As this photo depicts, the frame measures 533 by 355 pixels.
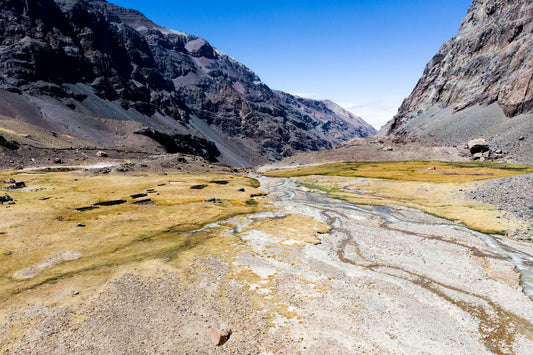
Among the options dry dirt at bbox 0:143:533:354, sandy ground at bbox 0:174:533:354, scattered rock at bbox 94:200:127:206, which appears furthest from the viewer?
scattered rock at bbox 94:200:127:206

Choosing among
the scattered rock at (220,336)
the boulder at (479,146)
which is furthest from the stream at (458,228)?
the boulder at (479,146)

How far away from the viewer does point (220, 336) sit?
15797 millimetres

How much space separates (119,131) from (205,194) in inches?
4877

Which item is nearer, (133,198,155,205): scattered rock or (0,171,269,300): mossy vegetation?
(0,171,269,300): mossy vegetation

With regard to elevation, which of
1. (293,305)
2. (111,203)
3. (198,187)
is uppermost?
(293,305)

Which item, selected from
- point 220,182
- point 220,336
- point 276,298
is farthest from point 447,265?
point 220,182

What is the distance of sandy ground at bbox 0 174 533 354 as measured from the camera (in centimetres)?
1587

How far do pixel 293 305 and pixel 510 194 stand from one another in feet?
171

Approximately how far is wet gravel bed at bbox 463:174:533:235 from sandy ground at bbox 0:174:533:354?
14.6 m

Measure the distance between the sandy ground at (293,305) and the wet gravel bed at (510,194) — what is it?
14.6 metres

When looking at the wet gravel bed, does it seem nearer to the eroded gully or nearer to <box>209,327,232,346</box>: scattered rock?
the eroded gully

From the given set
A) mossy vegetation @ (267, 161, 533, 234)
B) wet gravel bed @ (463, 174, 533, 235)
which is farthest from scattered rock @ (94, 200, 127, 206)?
wet gravel bed @ (463, 174, 533, 235)

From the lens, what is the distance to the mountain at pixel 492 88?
12706 cm

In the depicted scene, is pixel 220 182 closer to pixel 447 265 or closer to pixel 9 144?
pixel 447 265
